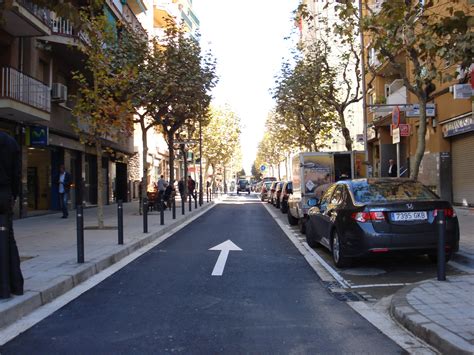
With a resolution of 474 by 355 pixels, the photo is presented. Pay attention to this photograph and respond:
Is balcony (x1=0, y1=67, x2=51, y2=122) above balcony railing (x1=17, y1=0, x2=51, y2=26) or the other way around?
the other way around

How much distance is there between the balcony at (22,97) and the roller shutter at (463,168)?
14723 millimetres

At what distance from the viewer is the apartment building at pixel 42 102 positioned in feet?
53.5

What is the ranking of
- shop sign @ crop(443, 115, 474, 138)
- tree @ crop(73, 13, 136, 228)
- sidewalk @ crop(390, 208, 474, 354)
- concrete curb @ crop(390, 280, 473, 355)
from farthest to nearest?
shop sign @ crop(443, 115, 474, 138)
tree @ crop(73, 13, 136, 228)
sidewalk @ crop(390, 208, 474, 354)
concrete curb @ crop(390, 280, 473, 355)

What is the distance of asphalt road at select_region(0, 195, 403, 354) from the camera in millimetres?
4656

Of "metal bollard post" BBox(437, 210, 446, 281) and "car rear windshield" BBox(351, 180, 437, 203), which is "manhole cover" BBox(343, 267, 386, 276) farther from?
"metal bollard post" BBox(437, 210, 446, 281)

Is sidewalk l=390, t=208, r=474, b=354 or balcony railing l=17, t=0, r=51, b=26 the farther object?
balcony railing l=17, t=0, r=51, b=26

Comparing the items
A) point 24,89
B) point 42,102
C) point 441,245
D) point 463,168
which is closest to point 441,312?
point 441,245

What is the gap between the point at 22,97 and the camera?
16.9m

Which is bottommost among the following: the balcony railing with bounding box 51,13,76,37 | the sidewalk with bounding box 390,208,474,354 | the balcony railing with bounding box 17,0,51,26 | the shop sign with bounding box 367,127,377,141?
the sidewalk with bounding box 390,208,474,354

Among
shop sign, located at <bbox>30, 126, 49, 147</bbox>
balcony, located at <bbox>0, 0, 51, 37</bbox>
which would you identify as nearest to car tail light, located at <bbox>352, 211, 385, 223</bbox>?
balcony, located at <bbox>0, 0, 51, 37</bbox>

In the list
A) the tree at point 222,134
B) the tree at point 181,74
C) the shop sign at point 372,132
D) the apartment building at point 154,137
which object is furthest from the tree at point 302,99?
the tree at point 222,134

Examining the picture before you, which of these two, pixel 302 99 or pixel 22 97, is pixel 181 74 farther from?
pixel 302 99

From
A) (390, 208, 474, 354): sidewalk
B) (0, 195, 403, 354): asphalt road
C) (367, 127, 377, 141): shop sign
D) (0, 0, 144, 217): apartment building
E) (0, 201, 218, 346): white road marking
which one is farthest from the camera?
(367, 127, 377, 141): shop sign

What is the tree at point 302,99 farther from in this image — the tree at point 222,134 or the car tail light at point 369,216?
the tree at point 222,134
